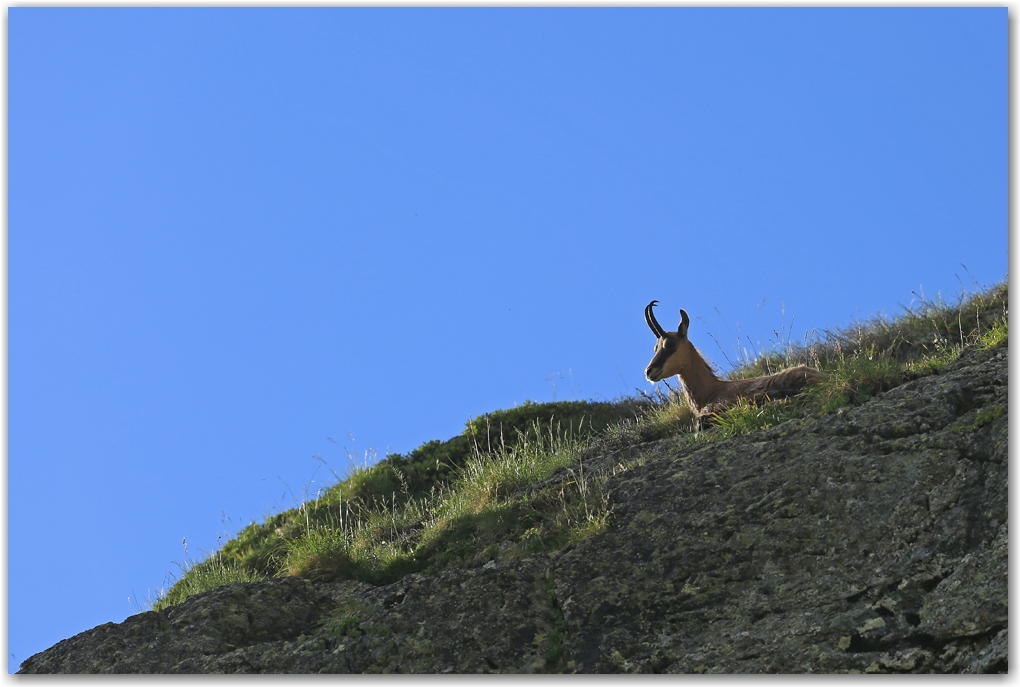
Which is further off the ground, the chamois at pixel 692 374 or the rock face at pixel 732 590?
the chamois at pixel 692 374

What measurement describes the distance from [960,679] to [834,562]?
141 cm

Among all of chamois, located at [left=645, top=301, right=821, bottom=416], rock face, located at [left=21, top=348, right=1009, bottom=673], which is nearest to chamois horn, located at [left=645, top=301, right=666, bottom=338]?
chamois, located at [left=645, top=301, right=821, bottom=416]

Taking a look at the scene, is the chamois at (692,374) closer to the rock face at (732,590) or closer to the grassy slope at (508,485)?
the grassy slope at (508,485)

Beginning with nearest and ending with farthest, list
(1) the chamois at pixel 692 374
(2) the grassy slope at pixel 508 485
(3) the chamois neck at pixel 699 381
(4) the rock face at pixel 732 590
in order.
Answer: (4) the rock face at pixel 732 590 < (2) the grassy slope at pixel 508 485 < (1) the chamois at pixel 692 374 < (3) the chamois neck at pixel 699 381

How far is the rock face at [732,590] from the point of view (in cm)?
615

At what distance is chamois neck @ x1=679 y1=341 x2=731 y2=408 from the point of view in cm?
1193

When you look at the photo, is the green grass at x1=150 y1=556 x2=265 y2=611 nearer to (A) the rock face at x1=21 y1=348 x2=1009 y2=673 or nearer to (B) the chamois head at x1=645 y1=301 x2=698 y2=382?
(A) the rock face at x1=21 y1=348 x2=1009 y2=673

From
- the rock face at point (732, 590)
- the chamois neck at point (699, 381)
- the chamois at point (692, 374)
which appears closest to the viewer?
the rock face at point (732, 590)

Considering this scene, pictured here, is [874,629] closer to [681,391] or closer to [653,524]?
[653,524]

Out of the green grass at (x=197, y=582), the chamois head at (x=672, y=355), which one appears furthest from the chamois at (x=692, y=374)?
the green grass at (x=197, y=582)

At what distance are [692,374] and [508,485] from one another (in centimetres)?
303

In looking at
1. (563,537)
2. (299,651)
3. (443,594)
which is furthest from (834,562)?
(299,651)

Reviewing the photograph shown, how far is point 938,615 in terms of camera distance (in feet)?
19.7

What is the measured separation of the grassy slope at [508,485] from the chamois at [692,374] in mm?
309
